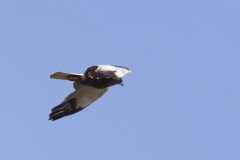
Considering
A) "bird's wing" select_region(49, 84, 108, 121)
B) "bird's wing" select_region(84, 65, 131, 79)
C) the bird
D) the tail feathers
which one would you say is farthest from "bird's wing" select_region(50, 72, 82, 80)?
the tail feathers

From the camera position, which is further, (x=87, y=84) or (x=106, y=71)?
(x=87, y=84)

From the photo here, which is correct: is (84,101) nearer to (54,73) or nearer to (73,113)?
(73,113)

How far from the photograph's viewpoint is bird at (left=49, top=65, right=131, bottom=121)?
1886cm

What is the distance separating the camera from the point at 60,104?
20656mm

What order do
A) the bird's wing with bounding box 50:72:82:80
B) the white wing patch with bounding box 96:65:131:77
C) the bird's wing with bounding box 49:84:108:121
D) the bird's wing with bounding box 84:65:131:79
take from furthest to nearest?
the bird's wing with bounding box 49:84:108:121 → the bird's wing with bounding box 50:72:82:80 → the white wing patch with bounding box 96:65:131:77 → the bird's wing with bounding box 84:65:131:79

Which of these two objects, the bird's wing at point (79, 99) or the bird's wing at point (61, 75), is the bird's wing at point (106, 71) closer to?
the bird's wing at point (61, 75)

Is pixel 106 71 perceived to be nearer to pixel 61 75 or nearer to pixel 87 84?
pixel 87 84

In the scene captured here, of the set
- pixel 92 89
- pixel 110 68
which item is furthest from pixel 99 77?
pixel 92 89

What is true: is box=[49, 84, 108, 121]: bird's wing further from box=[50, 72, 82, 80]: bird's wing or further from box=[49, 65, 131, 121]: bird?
box=[50, 72, 82, 80]: bird's wing

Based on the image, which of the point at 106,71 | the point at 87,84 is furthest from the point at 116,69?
the point at 87,84

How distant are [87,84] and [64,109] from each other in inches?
47.7

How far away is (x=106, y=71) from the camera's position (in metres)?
18.6

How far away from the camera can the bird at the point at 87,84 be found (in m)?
18.9

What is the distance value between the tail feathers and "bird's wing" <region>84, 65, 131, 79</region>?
5.55 ft
